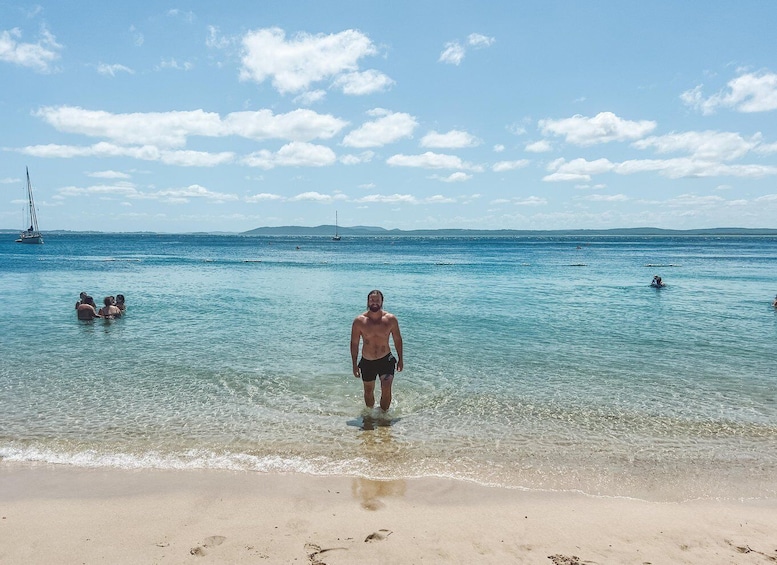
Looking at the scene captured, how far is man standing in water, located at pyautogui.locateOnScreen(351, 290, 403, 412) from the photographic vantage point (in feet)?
26.2

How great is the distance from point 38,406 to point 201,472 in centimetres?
417

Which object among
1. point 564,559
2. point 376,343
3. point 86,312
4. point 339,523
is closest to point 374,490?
point 339,523

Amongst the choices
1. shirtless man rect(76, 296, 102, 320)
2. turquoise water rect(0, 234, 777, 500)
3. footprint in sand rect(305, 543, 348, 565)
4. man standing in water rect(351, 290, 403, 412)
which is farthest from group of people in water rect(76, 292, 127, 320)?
footprint in sand rect(305, 543, 348, 565)

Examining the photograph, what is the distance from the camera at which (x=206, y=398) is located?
9.00 meters

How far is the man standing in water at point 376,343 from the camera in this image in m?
7.99

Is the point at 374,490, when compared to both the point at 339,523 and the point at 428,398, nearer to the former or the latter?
the point at 339,523

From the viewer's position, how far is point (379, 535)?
471 cm

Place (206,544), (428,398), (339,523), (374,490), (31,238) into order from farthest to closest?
(31,238) → (428,398) → (374,490) → (339,523) → (206,544)

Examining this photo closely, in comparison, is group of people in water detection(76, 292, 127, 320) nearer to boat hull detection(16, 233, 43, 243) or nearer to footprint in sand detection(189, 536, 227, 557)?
footprint in sand detection(189, 536, 227, 557)

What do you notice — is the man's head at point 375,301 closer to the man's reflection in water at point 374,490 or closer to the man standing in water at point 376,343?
the man standing in water at point 376,343

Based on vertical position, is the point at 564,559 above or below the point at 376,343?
below

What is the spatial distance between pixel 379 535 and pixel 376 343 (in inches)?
141

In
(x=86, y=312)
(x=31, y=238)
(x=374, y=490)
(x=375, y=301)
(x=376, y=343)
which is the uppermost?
(x=31, y=238)

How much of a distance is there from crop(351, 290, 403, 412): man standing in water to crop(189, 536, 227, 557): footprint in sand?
3.69m
